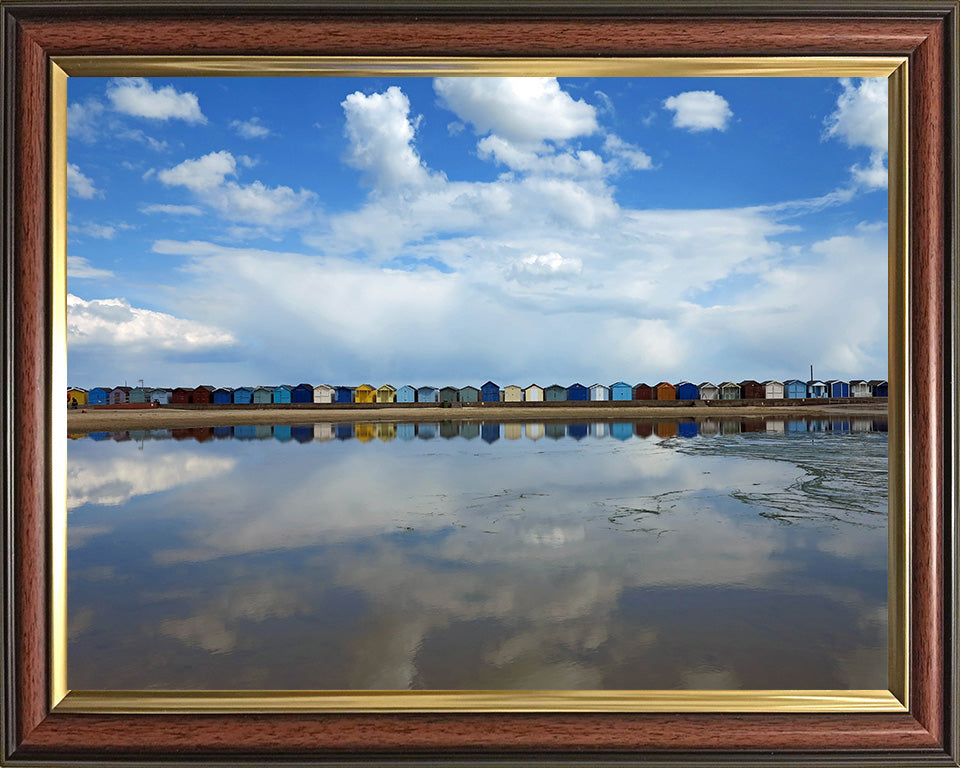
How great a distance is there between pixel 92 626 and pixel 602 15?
12.6ft

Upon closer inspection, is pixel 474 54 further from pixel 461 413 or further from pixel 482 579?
pixel 461 413

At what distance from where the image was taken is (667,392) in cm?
4009

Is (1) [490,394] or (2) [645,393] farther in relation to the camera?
(1) [490,394]

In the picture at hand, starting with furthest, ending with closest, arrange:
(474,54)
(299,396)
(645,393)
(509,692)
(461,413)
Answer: (299,396) < (645,393) < (461,413) < (474,54) < (509,692)

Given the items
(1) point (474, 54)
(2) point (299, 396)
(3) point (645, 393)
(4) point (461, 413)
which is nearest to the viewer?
(1) point (474, 54)

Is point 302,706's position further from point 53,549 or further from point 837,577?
point 837,577

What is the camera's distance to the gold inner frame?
4.87ft

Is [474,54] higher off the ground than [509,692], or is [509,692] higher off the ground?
[474,54]

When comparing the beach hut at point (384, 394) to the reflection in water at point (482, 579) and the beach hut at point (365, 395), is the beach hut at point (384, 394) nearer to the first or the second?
the beach hut at point (365, 395)

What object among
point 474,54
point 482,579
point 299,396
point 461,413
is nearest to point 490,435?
point 461,413

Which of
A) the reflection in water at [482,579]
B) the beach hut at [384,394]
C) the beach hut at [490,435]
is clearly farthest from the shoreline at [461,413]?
the reflection in water at [482,579]

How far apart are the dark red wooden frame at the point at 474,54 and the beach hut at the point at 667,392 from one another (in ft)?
129

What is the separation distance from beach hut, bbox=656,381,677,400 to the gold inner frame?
39.3 meters

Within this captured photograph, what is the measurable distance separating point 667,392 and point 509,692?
41.4 m
